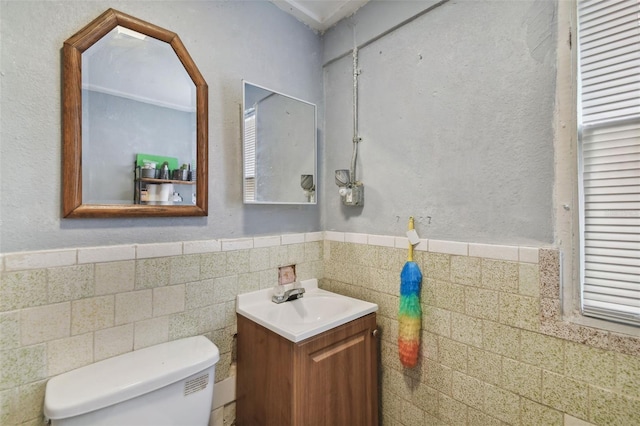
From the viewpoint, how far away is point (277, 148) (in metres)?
1.56

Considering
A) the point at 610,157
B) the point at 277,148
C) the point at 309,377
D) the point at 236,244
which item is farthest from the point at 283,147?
the point at 610,157

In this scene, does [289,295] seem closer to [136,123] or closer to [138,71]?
[136,123]

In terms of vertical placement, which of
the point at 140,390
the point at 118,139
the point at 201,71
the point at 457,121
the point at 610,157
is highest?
the point at 201,71

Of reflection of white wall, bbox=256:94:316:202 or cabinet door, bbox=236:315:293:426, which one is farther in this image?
reflection of white wall, bbox=256:94:316:202

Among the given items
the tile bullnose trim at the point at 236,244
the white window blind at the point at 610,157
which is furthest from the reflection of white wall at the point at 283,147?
the white window blind at the point at 610,157

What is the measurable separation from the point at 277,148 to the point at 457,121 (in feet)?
2.95

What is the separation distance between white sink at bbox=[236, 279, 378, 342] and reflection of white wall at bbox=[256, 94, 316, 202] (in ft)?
1.74

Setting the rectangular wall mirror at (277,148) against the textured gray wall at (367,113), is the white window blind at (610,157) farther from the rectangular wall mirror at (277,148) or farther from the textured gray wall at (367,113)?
the rectangular wall mirror at (277,148)

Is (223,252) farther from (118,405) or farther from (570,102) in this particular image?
(570,102)

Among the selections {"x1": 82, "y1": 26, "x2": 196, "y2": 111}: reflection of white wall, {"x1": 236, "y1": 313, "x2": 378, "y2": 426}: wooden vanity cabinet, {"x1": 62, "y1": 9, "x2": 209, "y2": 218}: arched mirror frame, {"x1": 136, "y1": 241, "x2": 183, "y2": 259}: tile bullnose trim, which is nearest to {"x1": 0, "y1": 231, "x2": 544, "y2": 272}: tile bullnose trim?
{"x1": 136, "y1": 241, "x2": 183, "y2": 259}: tile bullnose trim

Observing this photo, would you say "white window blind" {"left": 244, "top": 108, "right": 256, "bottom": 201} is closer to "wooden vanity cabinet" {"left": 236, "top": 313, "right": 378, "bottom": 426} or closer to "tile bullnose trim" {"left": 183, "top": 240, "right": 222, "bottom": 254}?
"tile bullnose trim" {"left": 183, "top": 240, "right": 222, "bottom": 254}

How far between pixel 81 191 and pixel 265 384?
1.03 metres

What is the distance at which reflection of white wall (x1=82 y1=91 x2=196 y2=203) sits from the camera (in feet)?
3.33

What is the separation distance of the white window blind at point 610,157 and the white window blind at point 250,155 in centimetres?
130
